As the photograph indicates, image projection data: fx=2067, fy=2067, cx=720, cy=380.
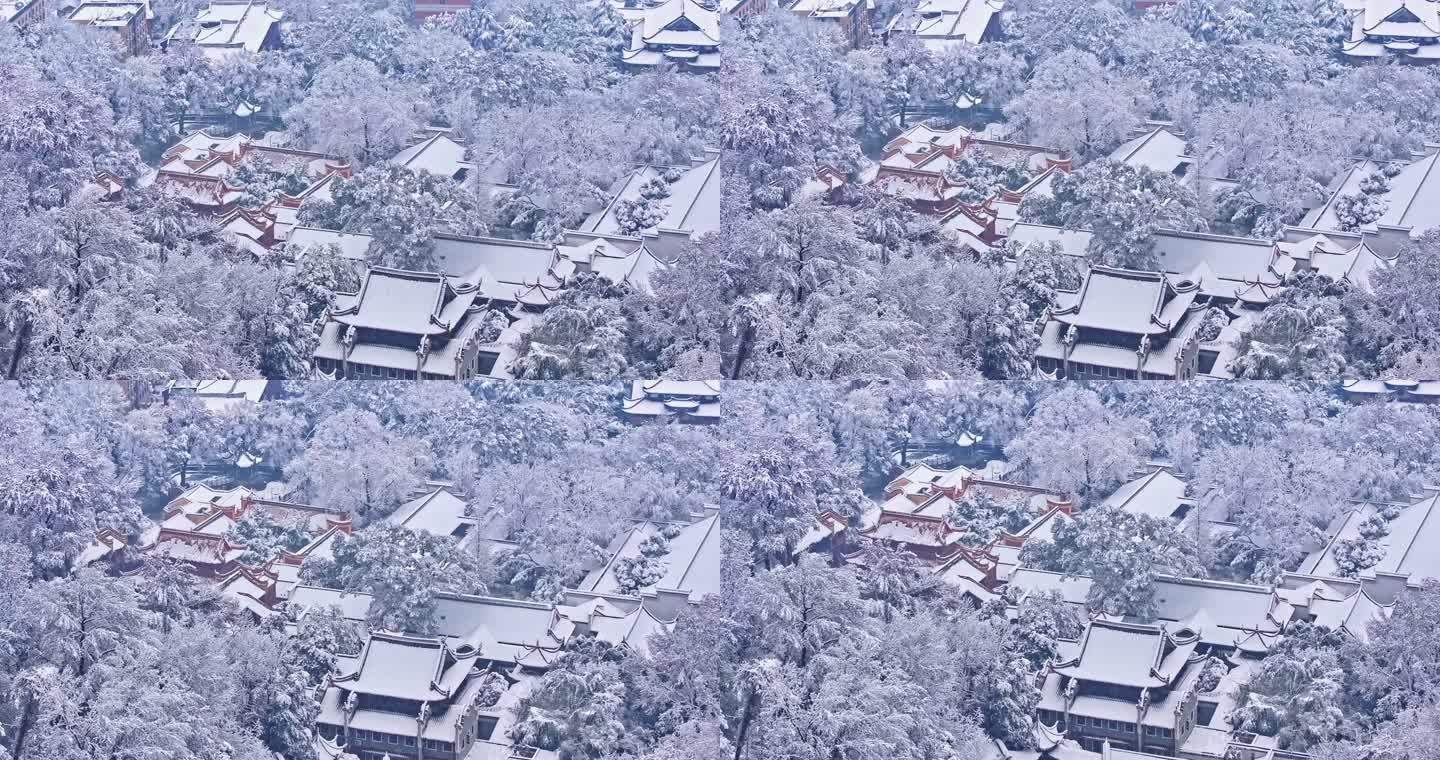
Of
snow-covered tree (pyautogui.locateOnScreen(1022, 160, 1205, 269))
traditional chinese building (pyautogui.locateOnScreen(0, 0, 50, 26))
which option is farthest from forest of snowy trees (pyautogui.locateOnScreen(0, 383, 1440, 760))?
traditional chinese building (pyautogui.locateOnScreen(0, 0, 50, 26))

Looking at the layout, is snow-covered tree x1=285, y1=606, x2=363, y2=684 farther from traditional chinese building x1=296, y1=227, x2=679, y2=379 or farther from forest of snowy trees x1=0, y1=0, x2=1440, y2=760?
traditional chinese building x1=296, y1=227, x2=679, y2=379

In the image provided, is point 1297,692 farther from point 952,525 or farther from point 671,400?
point 671,400

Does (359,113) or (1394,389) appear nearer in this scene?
(1394,389)

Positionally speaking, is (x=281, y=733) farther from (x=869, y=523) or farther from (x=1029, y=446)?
(x=1029, y=446)

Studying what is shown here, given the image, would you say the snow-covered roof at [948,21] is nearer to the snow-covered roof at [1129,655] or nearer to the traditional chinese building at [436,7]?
the traditional chinese building at [436,7]

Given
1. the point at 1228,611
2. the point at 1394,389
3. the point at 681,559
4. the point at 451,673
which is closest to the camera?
the point at 1394,389

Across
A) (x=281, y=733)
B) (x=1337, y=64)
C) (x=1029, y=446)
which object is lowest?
(x=281, y=733)

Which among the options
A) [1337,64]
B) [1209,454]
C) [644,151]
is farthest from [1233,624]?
[644,151]

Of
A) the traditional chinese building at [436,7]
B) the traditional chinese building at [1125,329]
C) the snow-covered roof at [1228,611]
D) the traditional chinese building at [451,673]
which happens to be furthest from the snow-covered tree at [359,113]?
the snow-covered roof at [1228,611]

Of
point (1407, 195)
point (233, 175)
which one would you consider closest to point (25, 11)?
point (233, 175)
